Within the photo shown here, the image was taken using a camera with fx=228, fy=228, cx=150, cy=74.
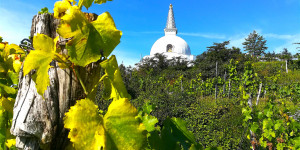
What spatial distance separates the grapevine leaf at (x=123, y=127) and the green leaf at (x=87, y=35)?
0.36 ft

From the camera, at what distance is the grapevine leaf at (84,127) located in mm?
421

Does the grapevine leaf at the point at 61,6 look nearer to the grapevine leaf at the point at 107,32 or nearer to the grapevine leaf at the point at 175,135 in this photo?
the grapevine leaf at the point at 107,32

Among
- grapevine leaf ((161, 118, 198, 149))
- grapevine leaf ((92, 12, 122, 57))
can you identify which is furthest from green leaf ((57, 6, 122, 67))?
grapevine leaf ((161, 118, 198, 149))

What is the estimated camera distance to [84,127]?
0.43 meters

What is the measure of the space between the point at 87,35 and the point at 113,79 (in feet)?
0.40

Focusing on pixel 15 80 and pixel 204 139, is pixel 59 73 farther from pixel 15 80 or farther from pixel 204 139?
pixel 204 139

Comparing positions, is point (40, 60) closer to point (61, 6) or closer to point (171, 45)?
point (61, 6)

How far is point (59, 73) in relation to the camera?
56 centimetres

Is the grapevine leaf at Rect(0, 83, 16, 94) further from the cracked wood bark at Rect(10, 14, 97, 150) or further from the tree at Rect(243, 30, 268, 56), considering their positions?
the tree at Rect(243, 30, 268, 56)

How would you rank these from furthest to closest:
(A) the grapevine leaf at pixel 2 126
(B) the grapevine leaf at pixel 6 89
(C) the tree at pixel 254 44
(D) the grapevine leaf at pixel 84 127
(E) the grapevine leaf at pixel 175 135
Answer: (C) the tree at pixel 254 44, (B) the grapevine leaf at pixel 6 89, (A) the grapevine leaf at pixel 2 126, (E) the grapevine leaf at pixel 175 135, (D) the grapevine leaf at pixel 84 127

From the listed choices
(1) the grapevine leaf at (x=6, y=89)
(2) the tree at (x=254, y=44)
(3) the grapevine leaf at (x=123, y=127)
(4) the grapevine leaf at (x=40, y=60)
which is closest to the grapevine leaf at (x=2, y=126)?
(1) the grapevine leaf at (x=6, y=89)

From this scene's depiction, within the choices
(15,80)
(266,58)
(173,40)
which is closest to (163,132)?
(15,80)

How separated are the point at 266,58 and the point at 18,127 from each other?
2439 centimetres

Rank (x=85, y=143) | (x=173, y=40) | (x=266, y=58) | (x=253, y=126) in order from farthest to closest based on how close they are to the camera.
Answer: (x=173, y=40) < (x=266, y=58) < (x=253, y=126) < (x=85, y=143)
